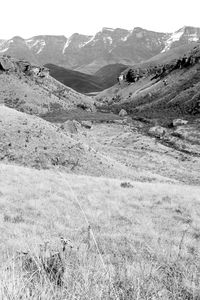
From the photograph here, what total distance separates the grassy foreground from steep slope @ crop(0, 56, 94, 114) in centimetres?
6822

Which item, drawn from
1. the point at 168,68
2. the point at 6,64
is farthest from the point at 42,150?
the point at 168,68

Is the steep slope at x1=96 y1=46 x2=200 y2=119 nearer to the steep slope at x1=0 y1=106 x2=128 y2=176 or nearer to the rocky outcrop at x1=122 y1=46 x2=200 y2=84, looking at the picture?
the rocky outcrop at x1=122 y1=46 x2=200 y2=84

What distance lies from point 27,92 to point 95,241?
88.8 m

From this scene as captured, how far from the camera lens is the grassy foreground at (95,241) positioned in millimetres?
2828

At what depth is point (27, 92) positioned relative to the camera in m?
87.9

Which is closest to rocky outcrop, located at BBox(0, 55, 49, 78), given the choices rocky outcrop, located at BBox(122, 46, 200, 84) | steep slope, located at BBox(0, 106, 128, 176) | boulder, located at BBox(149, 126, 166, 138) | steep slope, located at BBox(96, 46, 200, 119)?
steep slope, located at BBox(96, 46, 200, 119)

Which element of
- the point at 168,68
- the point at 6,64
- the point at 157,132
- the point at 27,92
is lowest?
the point at 157,132

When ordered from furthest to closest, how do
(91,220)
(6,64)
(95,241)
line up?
1. (6,64)
2. (91,220)
3. (95,241)

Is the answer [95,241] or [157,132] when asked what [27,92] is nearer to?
[157,132]

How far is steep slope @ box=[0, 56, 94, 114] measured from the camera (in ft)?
269

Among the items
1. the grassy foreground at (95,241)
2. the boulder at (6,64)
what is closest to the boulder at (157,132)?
the grassy foreground at (95,241)

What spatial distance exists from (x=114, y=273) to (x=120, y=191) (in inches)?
430

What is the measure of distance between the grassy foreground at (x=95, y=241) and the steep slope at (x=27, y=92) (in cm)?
6822

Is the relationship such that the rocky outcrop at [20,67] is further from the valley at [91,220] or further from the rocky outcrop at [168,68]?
the valley at [91,220]
